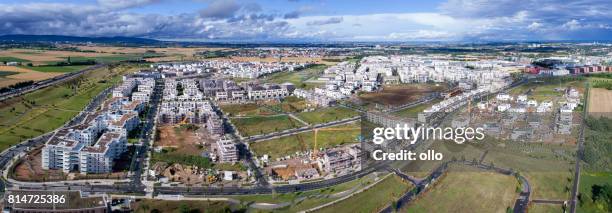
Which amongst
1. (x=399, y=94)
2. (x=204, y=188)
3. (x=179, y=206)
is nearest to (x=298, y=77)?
(x=399, y=94)

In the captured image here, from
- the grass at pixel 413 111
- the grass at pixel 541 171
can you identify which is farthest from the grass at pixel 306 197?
the grass at pixel 413 111

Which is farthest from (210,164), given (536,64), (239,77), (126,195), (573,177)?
(536,64)

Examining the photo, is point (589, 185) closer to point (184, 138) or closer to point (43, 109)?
point (184, 138)

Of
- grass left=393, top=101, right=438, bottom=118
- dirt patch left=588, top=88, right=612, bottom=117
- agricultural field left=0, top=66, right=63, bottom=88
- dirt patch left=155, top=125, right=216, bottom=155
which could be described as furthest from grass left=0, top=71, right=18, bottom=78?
dirt patch left=588, top=88, right=612, bottom=117

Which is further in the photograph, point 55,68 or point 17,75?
point 55,68

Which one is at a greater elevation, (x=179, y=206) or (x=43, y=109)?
(x=43, y=109)

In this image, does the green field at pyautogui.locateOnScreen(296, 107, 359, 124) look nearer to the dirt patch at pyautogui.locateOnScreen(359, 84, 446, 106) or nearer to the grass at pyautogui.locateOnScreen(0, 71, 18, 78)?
the dirt patch at pyautogui.locateOnScreen(359, 84, 446, 106)
